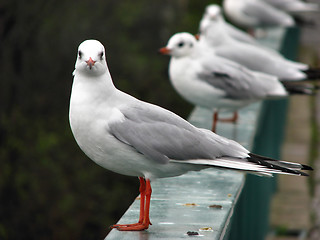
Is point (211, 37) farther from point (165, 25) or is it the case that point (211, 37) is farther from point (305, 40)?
point (305, 40)

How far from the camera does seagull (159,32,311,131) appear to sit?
5242 millimetres

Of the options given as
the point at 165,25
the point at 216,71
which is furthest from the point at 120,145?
the point at 165,25

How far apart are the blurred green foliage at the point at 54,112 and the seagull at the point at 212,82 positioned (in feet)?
6.17

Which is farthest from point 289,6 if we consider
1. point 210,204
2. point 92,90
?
point 92,90

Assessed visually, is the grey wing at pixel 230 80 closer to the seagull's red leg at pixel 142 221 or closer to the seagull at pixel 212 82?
the seagull at pixel 212 82

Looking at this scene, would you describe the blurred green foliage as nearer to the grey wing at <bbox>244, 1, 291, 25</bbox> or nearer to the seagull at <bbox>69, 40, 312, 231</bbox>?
the grey wing at <bbox>244, 1, 291, 25</bbox>

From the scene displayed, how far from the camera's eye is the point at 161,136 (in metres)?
3.03

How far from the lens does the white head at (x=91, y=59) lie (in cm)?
293

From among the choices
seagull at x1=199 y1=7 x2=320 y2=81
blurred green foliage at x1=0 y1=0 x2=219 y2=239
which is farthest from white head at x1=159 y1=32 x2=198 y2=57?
blurred green foliage at x1=0 y1=0 x2=219 y2=239

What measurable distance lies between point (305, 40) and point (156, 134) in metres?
12.9

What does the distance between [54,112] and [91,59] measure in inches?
231

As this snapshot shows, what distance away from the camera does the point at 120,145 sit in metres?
2.94

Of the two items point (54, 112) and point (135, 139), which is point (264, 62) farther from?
point (135, 139)

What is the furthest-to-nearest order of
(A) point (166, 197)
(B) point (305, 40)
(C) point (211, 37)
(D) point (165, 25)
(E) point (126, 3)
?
(B) point (305, 40) → (D) point (165, 25) → (E) point (126, 3) → (C) point (211, 37) → (A) point (166, 197)
